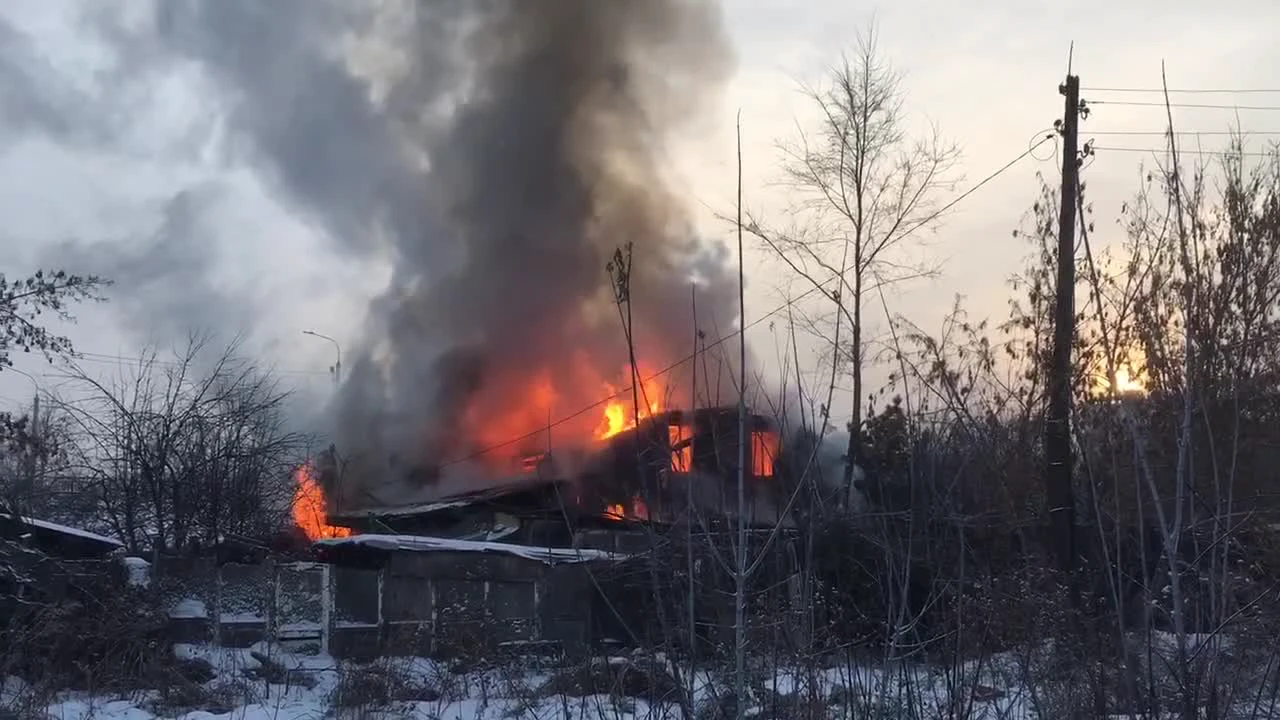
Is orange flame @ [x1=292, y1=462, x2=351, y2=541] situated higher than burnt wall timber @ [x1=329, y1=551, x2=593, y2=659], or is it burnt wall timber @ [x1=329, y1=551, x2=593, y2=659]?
orange flame @ [x1=292, y1=462, x2=351, y2=541]

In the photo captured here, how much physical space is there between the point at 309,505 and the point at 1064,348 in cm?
2450

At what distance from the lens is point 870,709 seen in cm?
620

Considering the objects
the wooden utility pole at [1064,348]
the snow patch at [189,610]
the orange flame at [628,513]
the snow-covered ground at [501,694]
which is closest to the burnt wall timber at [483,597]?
the snow-covered ground at [501,694]

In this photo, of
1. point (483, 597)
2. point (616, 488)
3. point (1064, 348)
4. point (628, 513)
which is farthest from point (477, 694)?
point (616, 488)

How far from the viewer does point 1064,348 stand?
536 inches

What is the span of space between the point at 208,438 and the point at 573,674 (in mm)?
18595

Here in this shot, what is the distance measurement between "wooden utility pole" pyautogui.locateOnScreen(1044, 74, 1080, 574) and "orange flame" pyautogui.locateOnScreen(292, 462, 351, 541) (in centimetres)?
2221

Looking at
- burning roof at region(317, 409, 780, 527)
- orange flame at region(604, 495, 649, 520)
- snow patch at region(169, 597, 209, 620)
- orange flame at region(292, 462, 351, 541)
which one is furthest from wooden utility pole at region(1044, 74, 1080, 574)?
orange flame at region(292, 462, 351, 541)

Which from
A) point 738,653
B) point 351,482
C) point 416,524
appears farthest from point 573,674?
point 351,482

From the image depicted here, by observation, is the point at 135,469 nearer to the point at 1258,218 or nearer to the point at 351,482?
the point at 351,482

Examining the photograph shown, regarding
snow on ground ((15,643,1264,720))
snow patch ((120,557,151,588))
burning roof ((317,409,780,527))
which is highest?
burning roof ((317,409,780,527))

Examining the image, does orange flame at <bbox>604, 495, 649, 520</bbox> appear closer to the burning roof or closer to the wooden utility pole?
the burning roof

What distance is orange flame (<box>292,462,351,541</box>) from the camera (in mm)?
32188

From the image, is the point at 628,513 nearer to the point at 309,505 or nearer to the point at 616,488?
the point at 616,488
